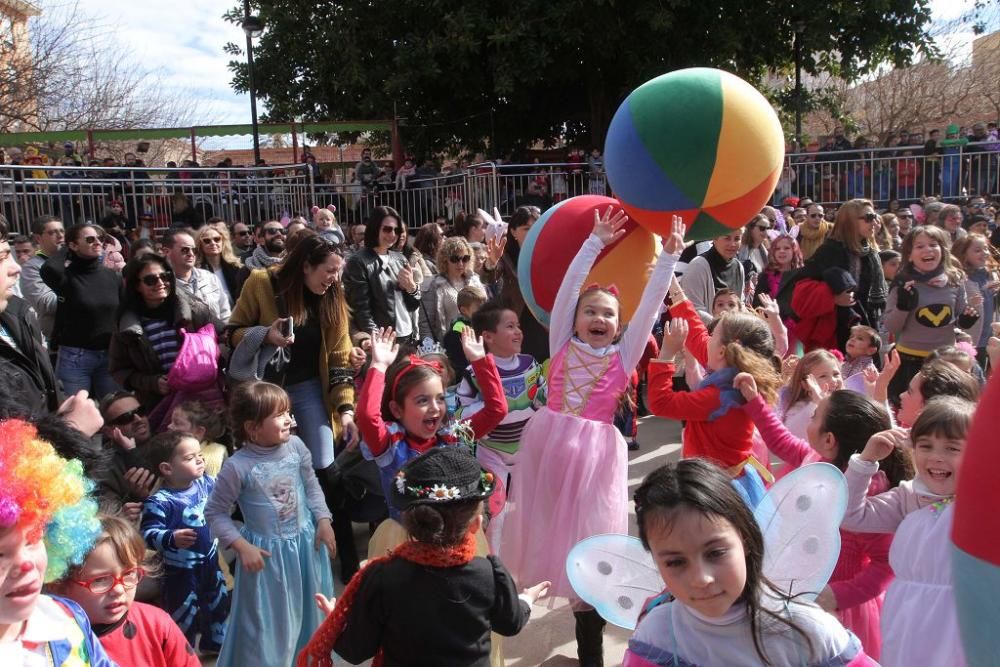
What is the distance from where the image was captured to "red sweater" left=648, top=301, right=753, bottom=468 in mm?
3747

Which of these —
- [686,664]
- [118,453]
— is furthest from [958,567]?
[118,453]

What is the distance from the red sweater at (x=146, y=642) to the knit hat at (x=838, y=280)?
16.6 ft

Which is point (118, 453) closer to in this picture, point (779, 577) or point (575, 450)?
point (575, 450)

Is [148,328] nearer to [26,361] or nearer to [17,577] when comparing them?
[26,361]

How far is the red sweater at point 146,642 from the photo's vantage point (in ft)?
7.74

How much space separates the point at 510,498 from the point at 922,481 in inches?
82.7

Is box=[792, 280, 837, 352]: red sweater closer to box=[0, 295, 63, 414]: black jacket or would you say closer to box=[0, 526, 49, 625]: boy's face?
box=[0, 295, 63, 414]: black jacket

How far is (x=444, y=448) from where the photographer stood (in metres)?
2.69

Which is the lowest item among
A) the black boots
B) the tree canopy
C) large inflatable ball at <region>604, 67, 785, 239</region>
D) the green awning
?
the black boots

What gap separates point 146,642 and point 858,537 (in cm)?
226

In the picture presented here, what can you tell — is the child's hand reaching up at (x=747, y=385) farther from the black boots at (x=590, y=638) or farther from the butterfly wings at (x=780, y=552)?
the butterfly wings at (x=780, y=552)

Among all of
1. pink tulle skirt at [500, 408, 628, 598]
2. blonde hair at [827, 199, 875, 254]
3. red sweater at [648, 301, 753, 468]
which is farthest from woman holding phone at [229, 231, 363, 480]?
blonde hair at [827, 199, 875, 254]

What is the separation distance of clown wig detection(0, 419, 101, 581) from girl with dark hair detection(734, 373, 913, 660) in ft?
6.95

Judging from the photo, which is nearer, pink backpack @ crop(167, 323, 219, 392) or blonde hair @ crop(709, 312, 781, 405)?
blonde hair @ crop(709, 312, 781, 405)
